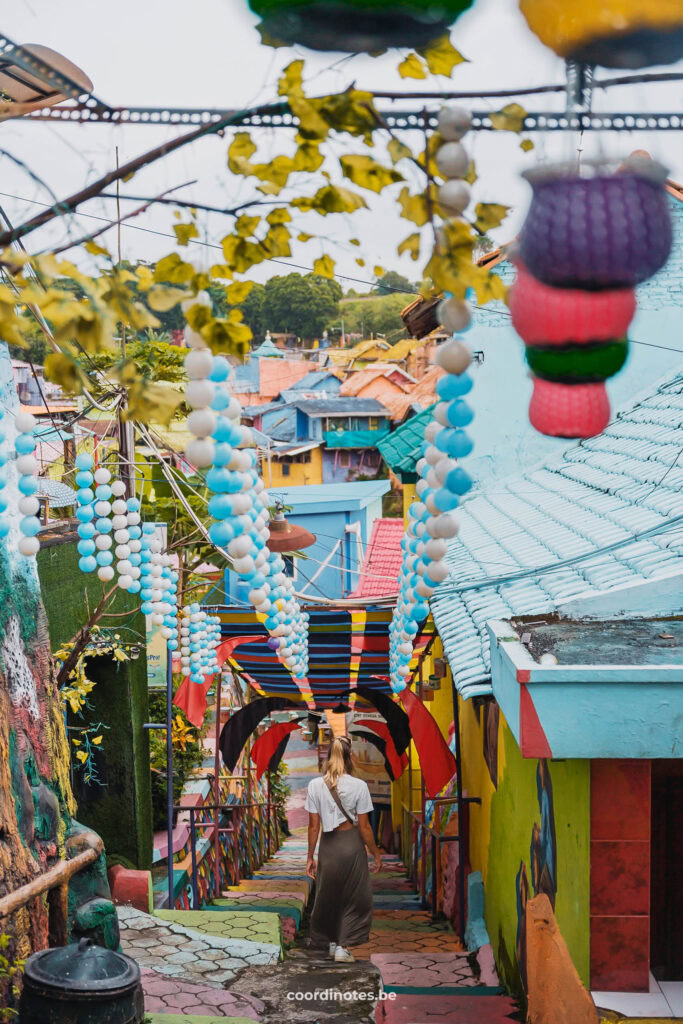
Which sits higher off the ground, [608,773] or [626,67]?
[626,67]

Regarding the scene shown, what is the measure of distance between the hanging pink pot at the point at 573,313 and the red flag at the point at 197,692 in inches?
345

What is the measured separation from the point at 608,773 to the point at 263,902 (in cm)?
807

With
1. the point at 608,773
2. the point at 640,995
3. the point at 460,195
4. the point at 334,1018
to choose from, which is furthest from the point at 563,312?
the point at 334,1018

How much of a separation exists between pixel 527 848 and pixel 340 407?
3148 centimetres

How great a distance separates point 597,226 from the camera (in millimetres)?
2643

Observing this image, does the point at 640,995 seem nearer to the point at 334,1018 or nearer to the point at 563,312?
the point at 334,1018

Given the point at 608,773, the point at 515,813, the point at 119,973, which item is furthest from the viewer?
the point at 515,813

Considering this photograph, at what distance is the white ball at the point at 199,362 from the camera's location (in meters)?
3.76

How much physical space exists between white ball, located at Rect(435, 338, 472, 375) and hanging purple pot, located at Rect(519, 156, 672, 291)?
0.79 meters

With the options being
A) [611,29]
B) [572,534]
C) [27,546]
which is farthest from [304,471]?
[611,29]

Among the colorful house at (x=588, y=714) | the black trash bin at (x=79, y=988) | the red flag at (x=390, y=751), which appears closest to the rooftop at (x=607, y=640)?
the colorful house at (x=588, y=714)

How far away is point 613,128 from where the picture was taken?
3.21 meters

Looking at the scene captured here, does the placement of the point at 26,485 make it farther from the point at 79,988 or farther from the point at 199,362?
the point at 79,988

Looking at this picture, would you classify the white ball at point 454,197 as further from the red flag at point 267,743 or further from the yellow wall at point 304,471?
the yellow wall at point 304,471
